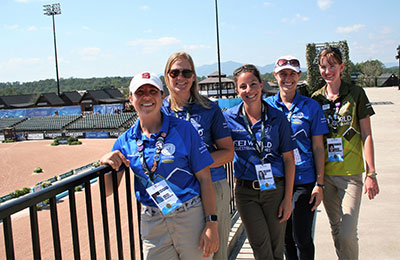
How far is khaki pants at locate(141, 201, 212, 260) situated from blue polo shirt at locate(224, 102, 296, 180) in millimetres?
769

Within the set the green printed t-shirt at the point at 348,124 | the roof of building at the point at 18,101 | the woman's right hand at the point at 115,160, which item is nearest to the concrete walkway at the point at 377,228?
the green printed t-shirt at the point at 348,124

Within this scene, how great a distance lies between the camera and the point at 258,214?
2.96 meters

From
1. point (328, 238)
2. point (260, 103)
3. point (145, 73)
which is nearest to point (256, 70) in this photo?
point (260, 103)

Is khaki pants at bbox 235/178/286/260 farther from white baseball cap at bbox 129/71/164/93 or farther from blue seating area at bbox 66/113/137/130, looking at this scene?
blue seating area at bbox 66/113/137/130

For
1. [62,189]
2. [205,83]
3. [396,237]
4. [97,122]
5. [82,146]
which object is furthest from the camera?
[205,83]

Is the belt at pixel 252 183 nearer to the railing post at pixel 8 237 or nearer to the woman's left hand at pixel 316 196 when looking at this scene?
the woman's left hand at pixel 316 196

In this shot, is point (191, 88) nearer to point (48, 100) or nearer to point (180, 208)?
point (180, 208)

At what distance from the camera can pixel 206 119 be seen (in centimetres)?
278

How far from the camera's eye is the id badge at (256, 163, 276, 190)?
9.48 ft

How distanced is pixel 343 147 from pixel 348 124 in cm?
22

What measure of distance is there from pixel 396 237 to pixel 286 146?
2680mm

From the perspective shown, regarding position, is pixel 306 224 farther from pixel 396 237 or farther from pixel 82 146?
pixel 82 146

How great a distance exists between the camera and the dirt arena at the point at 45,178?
8.36m

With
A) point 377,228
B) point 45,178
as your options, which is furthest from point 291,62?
point 45,178
